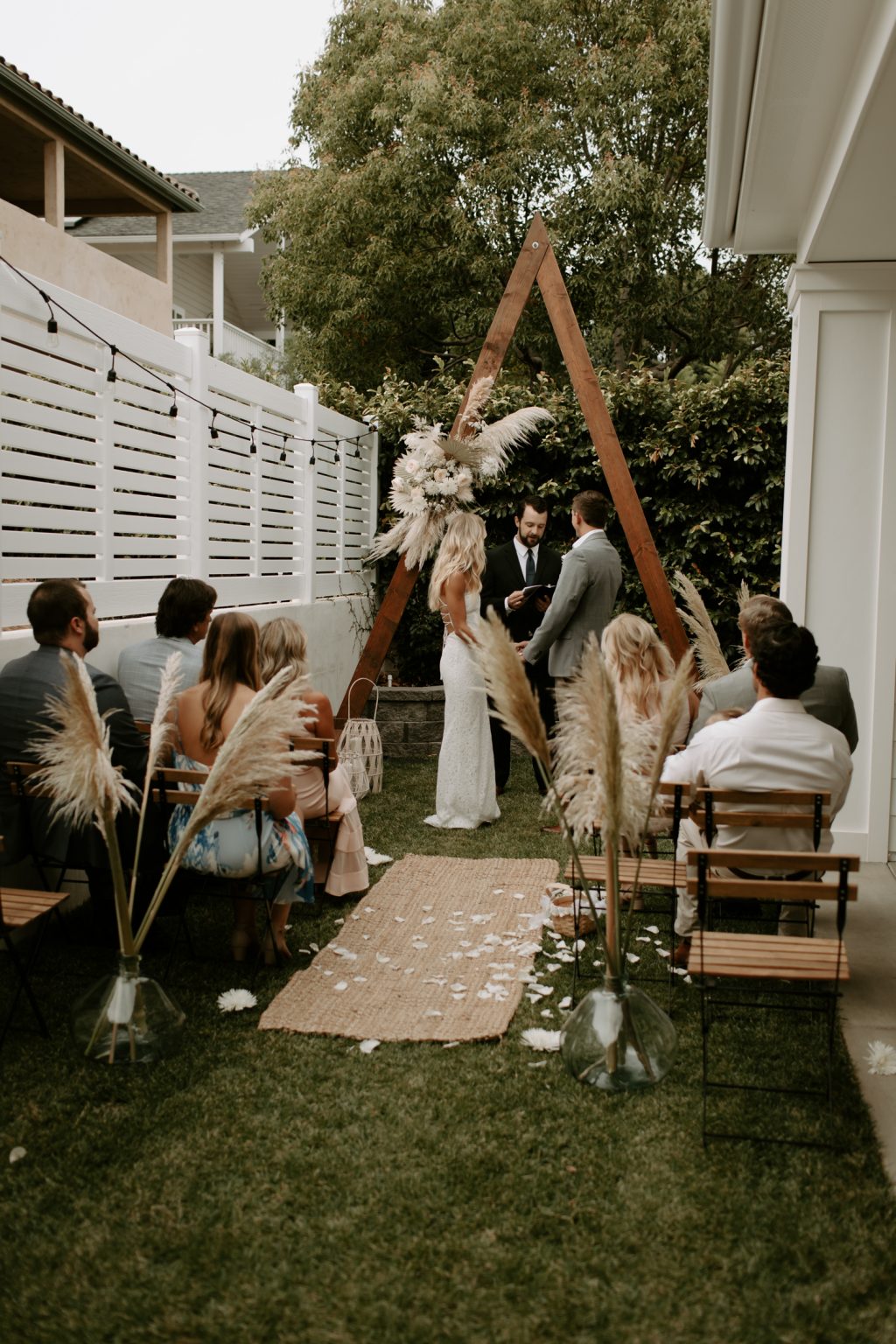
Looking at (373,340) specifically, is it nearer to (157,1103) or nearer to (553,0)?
(553,0)

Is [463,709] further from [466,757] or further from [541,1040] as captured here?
[541,1040]

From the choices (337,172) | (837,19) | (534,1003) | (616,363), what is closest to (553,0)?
(337,172)

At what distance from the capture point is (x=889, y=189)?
4602 millimetres

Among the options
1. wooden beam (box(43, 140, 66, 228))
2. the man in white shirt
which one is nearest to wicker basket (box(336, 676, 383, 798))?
the man in white shirt

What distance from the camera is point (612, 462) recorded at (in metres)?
8.20

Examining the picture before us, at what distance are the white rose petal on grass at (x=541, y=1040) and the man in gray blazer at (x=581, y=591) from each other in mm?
3309

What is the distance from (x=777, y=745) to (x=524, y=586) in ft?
14.4

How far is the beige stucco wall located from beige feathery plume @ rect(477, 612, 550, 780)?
28.4 feet

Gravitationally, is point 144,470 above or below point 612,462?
below

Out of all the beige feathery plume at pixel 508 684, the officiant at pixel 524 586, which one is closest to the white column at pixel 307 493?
the officiant at pixel 524 586

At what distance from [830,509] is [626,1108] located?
370cm

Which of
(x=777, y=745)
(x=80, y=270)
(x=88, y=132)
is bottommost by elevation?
(x=777, y=745)

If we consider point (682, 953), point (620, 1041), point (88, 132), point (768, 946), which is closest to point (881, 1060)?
point (768, 946)

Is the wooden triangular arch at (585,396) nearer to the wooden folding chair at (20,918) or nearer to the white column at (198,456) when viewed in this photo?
the white column at (198,456)
